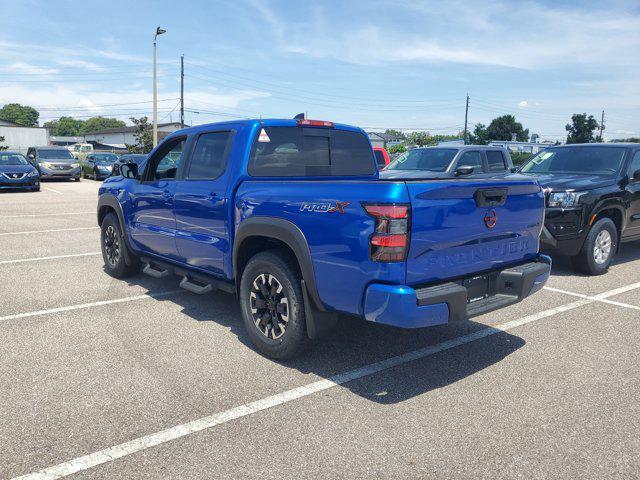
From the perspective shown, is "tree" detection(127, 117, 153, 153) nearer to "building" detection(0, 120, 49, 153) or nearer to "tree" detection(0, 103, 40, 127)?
"building" detection(0, 120, 49, 153)

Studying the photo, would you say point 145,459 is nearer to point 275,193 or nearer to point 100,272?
point 275,193

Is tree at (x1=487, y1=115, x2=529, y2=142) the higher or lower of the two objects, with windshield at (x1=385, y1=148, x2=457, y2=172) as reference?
higher

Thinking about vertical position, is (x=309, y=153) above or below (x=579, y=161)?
below

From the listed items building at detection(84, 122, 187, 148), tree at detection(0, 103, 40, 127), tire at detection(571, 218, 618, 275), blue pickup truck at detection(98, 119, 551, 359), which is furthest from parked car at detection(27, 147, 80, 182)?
tree at detection(0, 103, 40, 127)

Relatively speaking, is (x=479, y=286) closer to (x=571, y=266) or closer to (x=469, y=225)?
(x=469, y=225)

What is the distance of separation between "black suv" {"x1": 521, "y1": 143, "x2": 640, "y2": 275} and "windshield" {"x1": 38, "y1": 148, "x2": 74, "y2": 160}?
74.7 feet

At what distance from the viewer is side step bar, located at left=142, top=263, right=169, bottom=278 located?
5575 millimetres

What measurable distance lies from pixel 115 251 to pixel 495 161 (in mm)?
8650

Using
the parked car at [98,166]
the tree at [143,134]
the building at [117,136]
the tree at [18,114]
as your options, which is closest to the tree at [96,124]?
the tree at [18,114]

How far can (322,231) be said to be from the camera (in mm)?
3553

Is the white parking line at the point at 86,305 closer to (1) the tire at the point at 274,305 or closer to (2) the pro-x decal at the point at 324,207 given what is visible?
(1) the tire at the point at 274,305

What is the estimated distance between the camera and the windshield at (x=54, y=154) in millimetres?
24562

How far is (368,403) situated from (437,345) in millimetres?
1294

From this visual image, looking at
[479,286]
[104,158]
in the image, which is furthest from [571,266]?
[104,158]
